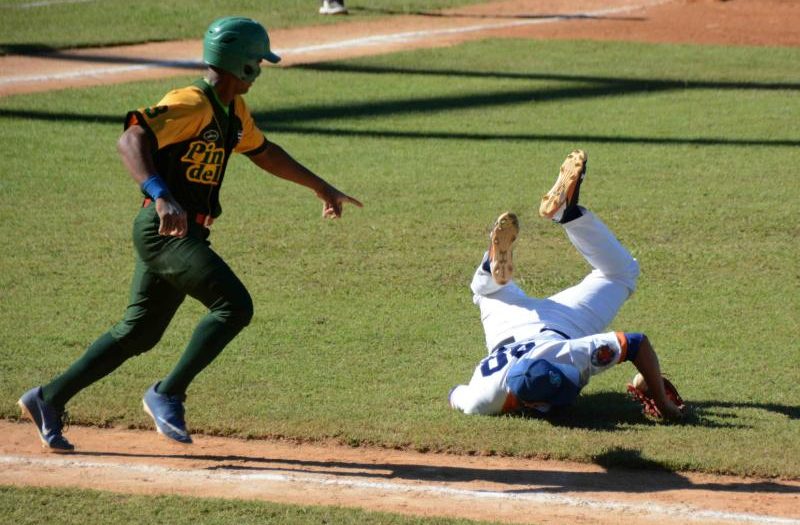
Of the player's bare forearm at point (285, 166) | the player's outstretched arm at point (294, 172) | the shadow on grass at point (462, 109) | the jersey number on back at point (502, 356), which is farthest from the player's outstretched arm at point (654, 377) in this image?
the shadow on grass at point (462, 109)

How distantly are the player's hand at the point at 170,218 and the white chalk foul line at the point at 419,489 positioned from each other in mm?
1045

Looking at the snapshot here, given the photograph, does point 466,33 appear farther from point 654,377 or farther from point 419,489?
point 419,489

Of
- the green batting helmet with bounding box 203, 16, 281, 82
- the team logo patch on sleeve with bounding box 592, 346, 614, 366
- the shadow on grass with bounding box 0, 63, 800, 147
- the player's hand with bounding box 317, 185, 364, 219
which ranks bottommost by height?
the team logo patch on sleeve with bounding box 592, 346, 614, 366

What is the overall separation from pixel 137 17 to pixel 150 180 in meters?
13.8

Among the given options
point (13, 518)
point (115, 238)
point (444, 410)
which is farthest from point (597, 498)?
point (115, 238)

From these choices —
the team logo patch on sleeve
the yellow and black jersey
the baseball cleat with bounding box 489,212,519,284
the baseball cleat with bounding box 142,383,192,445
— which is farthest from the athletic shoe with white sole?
the baseball cleat with bounding box 142,383,192,445

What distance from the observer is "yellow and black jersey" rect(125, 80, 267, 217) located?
16.0 ft

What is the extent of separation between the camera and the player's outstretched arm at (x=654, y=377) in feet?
17.7

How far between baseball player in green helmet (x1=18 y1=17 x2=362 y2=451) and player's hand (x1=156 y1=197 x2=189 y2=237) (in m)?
0.03

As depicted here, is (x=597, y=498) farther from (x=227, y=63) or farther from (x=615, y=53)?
(x=615, y=53)

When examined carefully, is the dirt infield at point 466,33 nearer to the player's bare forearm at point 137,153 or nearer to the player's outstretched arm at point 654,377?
the player's bare forearm at point 137,153

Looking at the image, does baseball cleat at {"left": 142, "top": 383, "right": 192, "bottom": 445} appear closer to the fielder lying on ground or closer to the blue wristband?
the blue wristband

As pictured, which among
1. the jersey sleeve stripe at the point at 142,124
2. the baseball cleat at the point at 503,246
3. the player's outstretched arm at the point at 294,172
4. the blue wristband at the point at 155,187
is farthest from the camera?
the baseball cleat at the point at 503,246

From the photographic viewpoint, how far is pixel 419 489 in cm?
493
